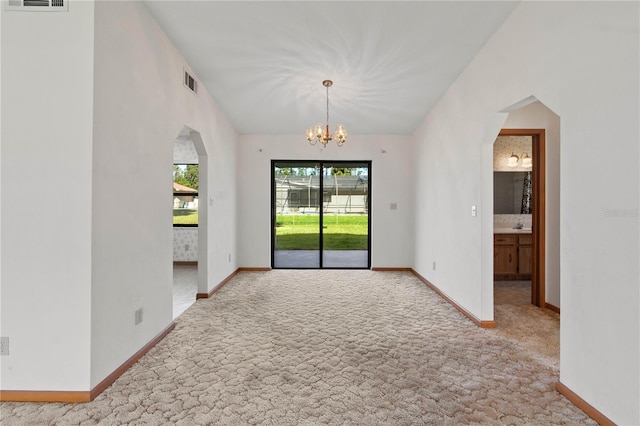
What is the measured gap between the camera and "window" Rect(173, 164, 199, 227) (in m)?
7.34

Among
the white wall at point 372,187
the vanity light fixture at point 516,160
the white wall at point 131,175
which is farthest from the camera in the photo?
the white wall at point 372,187

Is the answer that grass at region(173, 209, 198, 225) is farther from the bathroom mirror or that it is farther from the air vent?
the bathroom mirror

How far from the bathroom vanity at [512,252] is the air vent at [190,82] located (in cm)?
531

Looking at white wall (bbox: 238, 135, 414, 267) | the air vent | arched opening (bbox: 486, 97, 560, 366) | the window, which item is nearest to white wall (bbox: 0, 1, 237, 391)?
the air vent

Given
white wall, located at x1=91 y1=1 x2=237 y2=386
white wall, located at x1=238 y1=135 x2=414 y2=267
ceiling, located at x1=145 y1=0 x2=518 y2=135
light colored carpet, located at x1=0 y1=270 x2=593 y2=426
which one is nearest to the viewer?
light colored carpet, located at x1=0 y1=270 x2=593 y2=426

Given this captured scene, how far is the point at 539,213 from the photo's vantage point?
13.2 ft

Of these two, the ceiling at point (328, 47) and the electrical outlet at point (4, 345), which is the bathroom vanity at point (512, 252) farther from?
the electrical outlet at point (4, 345)

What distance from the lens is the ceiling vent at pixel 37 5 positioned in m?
1.99

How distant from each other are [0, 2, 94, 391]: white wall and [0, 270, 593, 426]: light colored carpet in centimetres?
31

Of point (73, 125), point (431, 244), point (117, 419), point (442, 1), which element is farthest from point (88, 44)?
point (431, 244)

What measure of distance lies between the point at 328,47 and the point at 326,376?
10.1ft

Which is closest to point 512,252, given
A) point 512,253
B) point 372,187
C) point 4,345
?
point 512,253

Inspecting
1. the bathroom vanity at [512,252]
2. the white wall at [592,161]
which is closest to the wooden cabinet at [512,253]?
the bathroom vanity at [512,252]

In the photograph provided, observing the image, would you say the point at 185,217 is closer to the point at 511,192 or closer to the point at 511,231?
the point at 511,231
